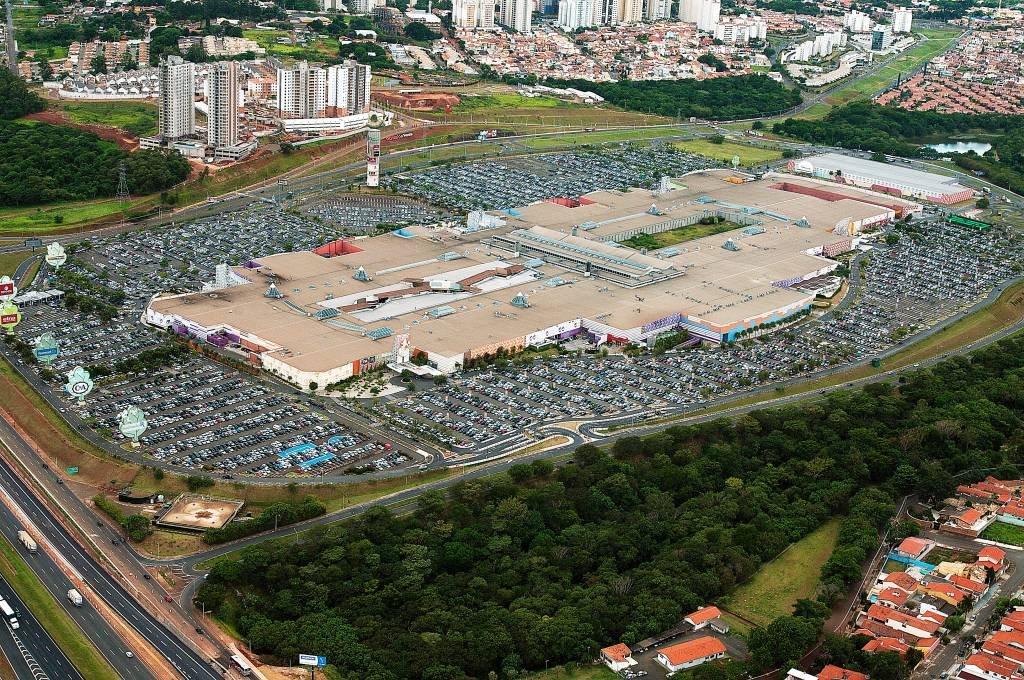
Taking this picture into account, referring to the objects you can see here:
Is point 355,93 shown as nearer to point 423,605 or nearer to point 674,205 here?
point 674,205

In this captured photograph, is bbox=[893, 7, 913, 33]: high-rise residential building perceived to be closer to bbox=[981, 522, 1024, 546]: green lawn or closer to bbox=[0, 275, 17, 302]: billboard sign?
bbox=[0, 275, 17, 302]: billboard sign

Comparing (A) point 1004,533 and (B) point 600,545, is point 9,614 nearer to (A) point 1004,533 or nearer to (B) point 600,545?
(B) point 600,545

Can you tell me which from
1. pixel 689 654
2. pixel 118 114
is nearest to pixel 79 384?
pixel 689 654

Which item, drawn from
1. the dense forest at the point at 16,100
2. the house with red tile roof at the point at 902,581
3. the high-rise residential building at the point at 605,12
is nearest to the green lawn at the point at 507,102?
the dense forest at the point at 16,100

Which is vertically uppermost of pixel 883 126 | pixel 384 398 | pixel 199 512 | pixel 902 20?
pixel 902 20

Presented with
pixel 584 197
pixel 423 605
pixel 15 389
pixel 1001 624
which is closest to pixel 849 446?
pixel 1001 624

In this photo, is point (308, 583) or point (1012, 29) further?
point (1012, 29)
